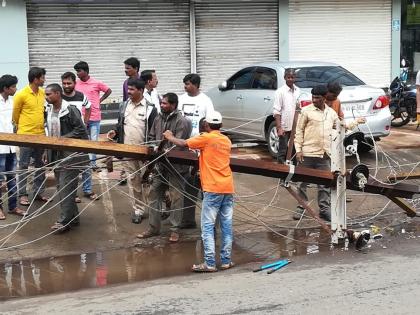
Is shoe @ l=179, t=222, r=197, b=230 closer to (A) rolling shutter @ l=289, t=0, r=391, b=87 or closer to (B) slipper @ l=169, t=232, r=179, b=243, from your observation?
(B) slipper @ l=169, t=232, r=179, b=243

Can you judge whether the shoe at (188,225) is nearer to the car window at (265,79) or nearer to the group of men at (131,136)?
the group of men at (131,136)

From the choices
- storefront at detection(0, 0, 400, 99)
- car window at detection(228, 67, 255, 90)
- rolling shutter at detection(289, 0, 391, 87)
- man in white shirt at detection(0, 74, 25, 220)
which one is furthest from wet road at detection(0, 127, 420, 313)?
rolling shutter at detection(289, 0, 391, 87)

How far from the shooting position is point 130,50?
14234mm

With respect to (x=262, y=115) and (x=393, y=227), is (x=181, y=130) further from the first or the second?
(x=262, y=115)

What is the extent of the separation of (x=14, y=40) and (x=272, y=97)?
549cm

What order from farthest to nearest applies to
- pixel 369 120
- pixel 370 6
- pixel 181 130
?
1. pixel 370 6
2. pixel 369 120
3. pixel 181 130

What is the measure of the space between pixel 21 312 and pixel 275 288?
2.16m

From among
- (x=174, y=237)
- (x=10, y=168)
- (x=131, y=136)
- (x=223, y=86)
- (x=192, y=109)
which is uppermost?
(x=223, y=86)

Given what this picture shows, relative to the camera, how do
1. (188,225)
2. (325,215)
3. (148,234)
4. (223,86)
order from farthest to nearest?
(223,86) → (325,215) → (188,225) → (148,234)

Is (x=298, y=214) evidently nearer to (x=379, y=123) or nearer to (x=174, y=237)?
(x=174, y=237)

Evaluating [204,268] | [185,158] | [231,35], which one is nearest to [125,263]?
[204,268]

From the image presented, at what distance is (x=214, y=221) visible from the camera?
20.6ft

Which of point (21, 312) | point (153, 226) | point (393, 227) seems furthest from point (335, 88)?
point (21, 312)

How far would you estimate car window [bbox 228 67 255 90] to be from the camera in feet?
39.6
